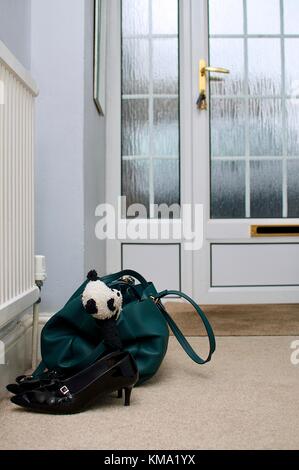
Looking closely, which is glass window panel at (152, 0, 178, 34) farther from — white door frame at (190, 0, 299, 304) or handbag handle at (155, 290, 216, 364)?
handbag handle at (155, 290, 216, 364)

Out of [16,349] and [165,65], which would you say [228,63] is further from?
Result: [16,349]

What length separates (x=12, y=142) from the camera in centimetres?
126

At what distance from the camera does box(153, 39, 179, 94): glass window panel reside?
9.07 ft

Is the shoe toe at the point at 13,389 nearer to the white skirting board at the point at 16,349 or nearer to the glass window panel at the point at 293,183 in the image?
the white skirting board at the point at 16,349

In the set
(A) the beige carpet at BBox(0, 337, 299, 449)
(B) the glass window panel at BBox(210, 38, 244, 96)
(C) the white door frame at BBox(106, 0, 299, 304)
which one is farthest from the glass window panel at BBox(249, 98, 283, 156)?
(A) the beige carpet at BBox(0, 337, 299, 449)

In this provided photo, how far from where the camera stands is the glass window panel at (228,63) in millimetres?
2760

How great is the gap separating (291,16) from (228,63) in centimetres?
43

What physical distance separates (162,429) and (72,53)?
1356 mm

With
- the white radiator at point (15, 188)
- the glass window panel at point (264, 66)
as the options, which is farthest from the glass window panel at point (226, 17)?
the white radiator at point (15, 188)

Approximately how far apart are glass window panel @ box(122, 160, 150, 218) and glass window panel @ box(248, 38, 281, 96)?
71 centimetres

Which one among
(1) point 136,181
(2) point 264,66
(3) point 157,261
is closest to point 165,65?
(2) point 264,66

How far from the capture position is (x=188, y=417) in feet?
3.63

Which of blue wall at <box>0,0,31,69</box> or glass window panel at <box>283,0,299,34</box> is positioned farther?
glass window panel at <box>283,0,299,34</box>

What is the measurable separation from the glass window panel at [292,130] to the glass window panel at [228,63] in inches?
11.1
